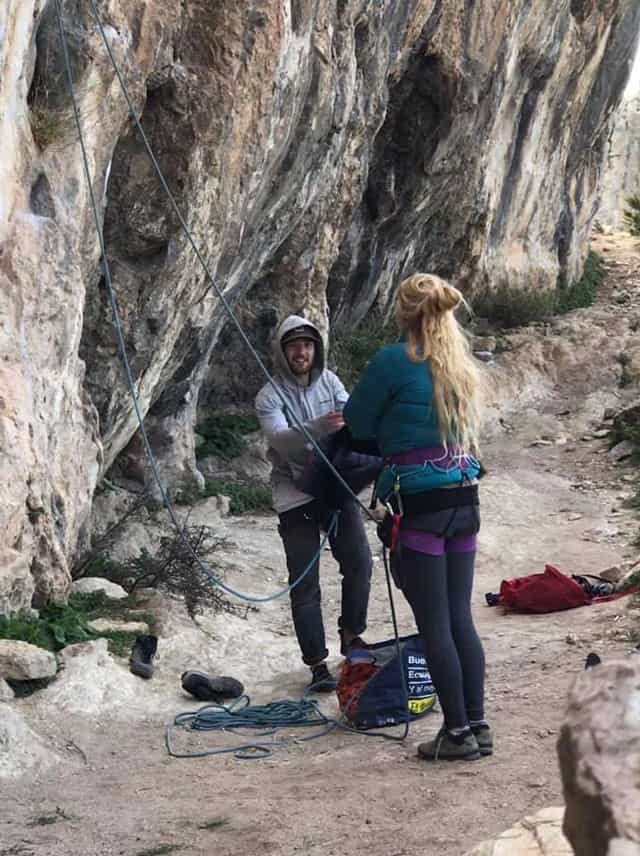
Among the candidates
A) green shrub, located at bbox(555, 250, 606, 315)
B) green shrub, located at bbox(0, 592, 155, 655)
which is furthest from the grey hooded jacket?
green shrub, located at bbox(555, 250, 606, 315)

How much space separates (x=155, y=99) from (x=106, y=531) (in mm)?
3212

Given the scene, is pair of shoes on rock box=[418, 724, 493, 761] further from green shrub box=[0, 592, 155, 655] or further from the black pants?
green shrub box=[0, 592, 155, 655]

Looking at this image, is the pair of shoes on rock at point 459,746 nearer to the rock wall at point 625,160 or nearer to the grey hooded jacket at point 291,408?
the grey hooded jacket at point 291,408

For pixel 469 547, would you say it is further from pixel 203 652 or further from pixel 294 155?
pixel 294 155

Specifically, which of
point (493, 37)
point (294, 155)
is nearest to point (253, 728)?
point (294, 155)

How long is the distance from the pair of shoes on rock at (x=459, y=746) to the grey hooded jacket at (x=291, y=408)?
1.53 metres

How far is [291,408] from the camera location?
5.31 meters

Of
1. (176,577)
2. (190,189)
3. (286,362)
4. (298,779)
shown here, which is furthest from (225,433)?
(298,779)

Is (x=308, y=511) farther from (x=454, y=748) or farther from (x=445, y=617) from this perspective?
(x=454, y=748)

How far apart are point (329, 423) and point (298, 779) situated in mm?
1656

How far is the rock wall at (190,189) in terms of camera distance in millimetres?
5930

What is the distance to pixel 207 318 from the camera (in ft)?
30.0

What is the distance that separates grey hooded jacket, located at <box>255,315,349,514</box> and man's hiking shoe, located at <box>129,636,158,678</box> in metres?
1.10

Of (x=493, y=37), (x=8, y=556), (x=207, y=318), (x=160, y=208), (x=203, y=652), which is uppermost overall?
(x=493, y=37)
